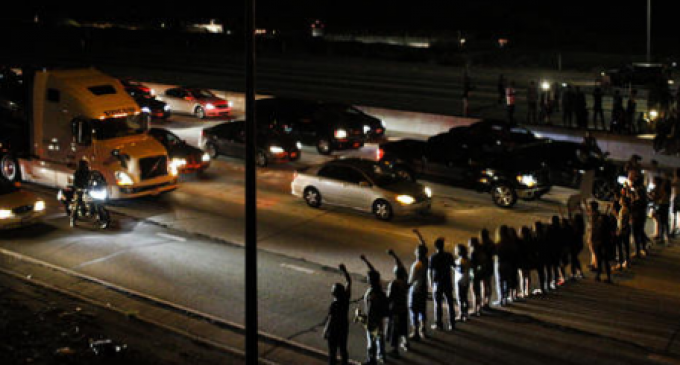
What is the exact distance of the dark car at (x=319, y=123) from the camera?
96.6ft

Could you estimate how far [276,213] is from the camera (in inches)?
866

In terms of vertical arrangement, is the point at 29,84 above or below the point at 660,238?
above

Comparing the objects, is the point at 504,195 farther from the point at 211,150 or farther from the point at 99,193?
the point at 211,150

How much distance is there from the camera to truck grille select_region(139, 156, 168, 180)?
22.4 m

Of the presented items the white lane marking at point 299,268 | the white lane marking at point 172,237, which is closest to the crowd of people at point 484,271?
the white lane marking at point 299,268

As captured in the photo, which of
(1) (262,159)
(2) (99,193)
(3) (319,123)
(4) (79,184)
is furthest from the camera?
(3) (319,123)

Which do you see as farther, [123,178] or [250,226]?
[123,178]

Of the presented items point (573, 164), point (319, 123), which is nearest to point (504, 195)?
point (573, 164)

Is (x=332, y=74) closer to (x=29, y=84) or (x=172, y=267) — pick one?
(x=29, y=84)

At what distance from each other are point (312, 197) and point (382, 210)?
2.21 meters

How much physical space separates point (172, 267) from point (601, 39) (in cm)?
5196

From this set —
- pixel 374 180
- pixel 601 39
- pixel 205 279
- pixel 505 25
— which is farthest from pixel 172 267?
pixel 505 25

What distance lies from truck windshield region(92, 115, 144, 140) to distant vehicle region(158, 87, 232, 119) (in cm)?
1283

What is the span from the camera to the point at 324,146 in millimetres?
29422
